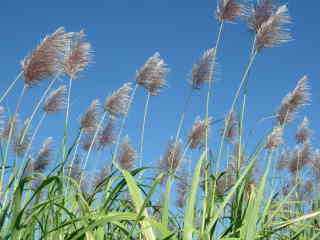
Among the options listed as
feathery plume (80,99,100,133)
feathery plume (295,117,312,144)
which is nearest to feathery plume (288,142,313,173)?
feathery plume (295,117,312,144)

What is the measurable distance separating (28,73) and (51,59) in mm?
155

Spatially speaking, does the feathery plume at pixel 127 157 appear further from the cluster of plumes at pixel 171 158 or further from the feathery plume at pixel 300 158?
the feathery plume at pixel 300 158

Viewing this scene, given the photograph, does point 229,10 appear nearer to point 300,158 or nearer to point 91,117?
point 91,117

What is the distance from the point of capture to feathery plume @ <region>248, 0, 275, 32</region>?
3.34 m

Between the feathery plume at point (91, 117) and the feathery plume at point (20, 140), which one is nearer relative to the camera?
the feathery plume at point (20, 140)

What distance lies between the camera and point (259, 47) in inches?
129

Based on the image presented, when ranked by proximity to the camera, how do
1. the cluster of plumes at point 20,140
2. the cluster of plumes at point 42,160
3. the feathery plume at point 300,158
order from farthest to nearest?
the feathery plume at point 300,158 < the cluster of plumes at point 42,160 < the cluster of plumes at point 20,140

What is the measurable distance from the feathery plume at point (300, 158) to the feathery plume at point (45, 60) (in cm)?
312

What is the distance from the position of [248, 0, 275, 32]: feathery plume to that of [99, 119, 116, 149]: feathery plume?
1.75 metres

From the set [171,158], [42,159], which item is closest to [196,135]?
[171,158]

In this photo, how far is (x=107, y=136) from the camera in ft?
15.4

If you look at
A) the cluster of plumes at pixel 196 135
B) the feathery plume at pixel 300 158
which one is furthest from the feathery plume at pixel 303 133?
the cluster of plumes at pixel 196 135

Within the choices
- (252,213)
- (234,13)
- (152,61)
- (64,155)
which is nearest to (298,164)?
(152,61)

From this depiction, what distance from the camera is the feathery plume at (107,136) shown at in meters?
4.68
